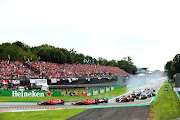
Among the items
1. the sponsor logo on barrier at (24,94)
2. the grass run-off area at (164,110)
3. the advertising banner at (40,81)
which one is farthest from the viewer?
the advertising banner at (40,81)

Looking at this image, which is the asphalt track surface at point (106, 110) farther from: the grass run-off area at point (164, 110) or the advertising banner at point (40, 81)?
the advertising banner at point (40, 81)

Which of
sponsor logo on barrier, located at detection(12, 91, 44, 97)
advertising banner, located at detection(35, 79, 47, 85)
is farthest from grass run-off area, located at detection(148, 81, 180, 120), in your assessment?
advertising banner, located at detection(35, 79, 47, 85)

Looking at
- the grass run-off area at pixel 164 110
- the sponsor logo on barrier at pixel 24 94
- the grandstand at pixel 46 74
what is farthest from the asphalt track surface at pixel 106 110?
the grandstand at pixel 46 74

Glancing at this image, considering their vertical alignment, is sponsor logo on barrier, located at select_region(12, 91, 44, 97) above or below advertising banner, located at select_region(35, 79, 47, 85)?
below

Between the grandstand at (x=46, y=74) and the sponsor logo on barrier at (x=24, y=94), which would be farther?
the grandstand at (x=46, y=74)

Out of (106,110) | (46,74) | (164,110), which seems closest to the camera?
(106,110)

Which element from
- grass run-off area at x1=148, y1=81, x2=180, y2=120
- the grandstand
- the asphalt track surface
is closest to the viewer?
grass run-off area at x1=148, y1=81, x2=180, y2=120

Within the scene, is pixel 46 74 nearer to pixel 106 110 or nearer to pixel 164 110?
pixel 106 110

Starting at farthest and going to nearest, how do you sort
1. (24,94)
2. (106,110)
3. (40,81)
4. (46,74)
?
(46,74)
(40,81)
(24,94)
(106,110)

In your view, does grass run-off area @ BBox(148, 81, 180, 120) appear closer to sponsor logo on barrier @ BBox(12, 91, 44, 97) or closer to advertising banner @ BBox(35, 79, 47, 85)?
sponsor logo on barrier @ BBox(12, 91, 44, 97)

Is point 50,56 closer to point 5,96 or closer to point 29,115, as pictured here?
point 5,96

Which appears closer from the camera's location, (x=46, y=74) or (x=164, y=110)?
(x=164, y=110)

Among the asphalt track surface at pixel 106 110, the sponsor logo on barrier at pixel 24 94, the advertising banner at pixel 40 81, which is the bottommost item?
the asphalt track surface at pixel 106 110

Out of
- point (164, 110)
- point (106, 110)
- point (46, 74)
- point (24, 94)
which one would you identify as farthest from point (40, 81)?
point (164, 110)
